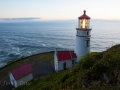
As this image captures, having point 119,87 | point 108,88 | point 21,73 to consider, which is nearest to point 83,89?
point 108,88

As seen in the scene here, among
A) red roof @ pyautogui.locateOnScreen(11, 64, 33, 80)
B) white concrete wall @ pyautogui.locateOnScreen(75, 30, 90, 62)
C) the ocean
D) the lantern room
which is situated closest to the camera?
red roof @ pyautogui.locateOnScreen(11, 64, 33, 80)

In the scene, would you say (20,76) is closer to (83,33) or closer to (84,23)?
(83,33)

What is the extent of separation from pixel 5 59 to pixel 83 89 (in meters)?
29.8

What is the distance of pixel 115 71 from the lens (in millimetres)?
5008

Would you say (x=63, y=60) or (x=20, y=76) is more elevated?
(x=63, y=60)

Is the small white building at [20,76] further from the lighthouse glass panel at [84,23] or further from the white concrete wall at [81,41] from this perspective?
the lighthouse glass panel at [84,23]

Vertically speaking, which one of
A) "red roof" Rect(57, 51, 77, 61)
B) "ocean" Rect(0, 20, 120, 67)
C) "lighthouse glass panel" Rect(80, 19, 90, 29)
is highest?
"lighthouse glass panel" Rect(80, 19, 90, 29)

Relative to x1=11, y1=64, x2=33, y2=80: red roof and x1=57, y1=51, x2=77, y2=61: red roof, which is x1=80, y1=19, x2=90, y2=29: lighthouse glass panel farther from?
x1=11, y1=64, x2=33, y2=80: red roof

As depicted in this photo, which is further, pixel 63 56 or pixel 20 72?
pixel 63 56

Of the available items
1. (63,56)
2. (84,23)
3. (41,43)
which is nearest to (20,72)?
(63,56)

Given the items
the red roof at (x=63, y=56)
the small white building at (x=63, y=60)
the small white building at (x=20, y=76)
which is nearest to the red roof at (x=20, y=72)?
the small white building at (x=20, y=76)

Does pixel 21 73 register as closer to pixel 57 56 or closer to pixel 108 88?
pixel 57 56

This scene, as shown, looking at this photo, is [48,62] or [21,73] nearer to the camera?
[21,73]

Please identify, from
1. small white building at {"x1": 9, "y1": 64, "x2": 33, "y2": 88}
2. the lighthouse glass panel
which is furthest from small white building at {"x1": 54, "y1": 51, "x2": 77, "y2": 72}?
the lighthouse glass panel
